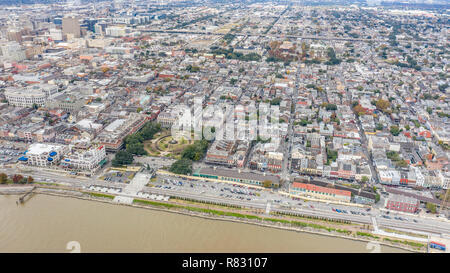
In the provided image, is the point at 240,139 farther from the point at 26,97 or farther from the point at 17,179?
the point at 26,97

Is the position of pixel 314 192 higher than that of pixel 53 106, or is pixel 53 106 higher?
pixel 53 106

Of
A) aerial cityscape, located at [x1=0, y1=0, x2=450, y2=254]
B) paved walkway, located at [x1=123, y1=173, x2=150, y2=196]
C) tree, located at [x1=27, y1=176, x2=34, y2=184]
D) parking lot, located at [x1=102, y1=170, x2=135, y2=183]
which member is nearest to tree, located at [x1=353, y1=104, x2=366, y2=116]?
aerial cityscape, located at [x1=0, y1=0, x2=450, y2=254]

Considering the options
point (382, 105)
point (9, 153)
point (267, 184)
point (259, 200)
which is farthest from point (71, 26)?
point (259, 200)

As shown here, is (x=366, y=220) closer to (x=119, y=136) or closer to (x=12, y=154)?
(x=119, y=136)

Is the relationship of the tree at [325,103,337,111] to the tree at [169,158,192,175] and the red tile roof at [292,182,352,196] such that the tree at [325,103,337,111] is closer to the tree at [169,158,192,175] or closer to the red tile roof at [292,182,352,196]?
the red tile roof at [292,182,352,196]

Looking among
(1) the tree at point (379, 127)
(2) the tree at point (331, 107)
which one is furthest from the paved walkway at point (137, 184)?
(1) the tree at point (379, 127)

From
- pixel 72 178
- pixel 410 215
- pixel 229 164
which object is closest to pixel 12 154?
pixel 72 178
